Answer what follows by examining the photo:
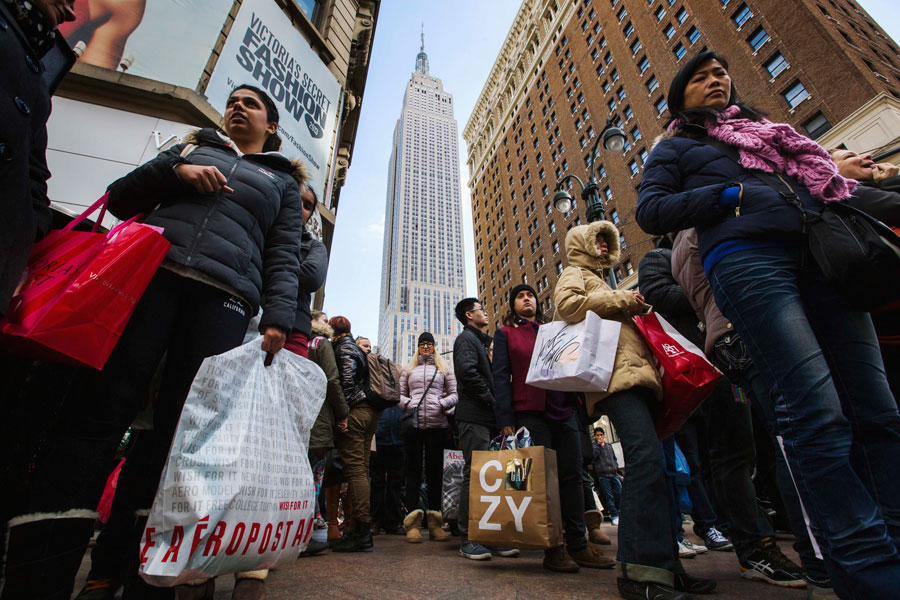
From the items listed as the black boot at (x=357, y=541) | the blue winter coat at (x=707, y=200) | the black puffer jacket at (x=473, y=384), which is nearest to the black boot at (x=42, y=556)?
the blue winter coat at (x=707, y=200)

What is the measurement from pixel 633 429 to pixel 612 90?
39962 millimetres

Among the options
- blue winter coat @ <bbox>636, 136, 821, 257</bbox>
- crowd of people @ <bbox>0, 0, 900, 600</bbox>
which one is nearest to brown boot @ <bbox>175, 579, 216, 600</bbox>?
crowd of people @ <bbox>0, 0, 900, 600</bbox>

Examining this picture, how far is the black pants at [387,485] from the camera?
527cm

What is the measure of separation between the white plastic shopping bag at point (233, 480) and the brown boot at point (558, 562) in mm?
1635

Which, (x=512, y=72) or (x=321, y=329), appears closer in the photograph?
(x=321, y=329)

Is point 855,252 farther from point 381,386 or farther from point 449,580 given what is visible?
point 381,386

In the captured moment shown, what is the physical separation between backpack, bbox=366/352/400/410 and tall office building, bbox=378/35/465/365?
89.5m

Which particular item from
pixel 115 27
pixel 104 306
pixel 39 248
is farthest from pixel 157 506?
pixel 115 27

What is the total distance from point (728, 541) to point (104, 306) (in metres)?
4.27

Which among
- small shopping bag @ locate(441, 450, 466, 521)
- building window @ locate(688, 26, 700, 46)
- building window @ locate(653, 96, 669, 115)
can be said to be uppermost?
building window @ locate(688, 26, 700, 46)

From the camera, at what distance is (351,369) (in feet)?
13.2

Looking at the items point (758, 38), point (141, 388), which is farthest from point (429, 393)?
point (758, 38)

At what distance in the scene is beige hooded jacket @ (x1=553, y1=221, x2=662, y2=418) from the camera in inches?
84.7

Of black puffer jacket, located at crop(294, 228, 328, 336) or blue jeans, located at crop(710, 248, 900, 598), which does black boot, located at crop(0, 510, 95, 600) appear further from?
blue jeans, located at crop(710, 248, 900, 598)
